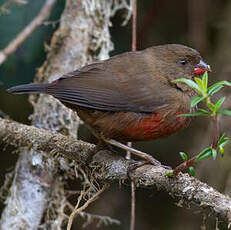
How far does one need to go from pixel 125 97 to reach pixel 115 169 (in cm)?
61

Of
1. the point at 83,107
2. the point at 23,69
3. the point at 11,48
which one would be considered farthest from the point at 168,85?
the point at 23,69

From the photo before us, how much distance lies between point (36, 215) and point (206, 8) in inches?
122

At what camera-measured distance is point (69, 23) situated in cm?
405

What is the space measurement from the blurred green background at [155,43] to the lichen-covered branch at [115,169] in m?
1.32

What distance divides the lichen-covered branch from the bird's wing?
31 cm

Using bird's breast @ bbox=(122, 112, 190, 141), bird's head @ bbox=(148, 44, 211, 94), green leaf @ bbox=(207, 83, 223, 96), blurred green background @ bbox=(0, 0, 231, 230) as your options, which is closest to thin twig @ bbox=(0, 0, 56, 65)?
blurred green background @ bbox=(0, 0, 231, 230)

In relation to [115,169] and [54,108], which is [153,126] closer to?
[115,169]

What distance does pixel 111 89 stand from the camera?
345 cm

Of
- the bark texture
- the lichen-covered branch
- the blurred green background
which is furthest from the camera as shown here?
the blurred green background

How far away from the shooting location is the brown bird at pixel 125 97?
3.28 metres

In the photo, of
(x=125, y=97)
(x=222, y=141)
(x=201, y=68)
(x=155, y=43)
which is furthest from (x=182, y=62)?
(x=155, y=43)

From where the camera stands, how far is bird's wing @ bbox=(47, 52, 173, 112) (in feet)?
10.9

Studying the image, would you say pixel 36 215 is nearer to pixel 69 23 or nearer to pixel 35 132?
pixel 35 132

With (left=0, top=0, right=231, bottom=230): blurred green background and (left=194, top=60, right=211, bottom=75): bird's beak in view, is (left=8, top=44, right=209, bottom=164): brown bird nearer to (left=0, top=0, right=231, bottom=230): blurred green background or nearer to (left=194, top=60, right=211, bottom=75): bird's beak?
(left=194, top=60, right=211, bottom=75): bird's beak
